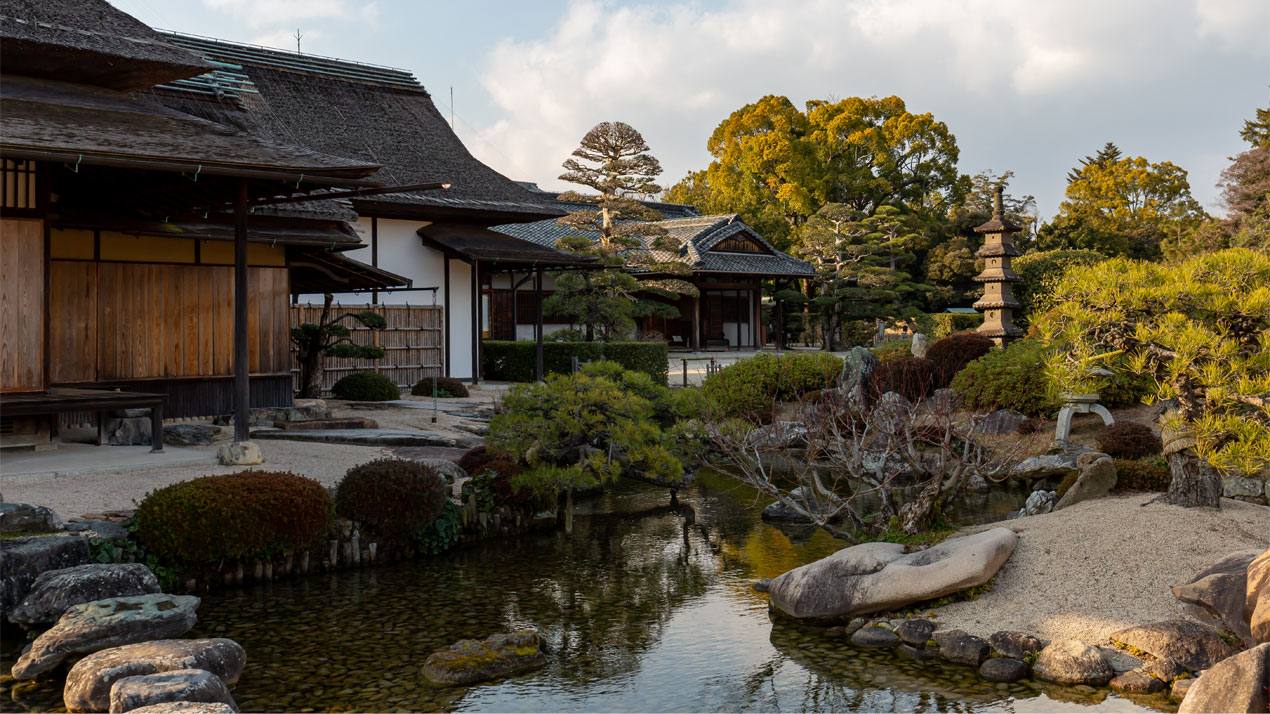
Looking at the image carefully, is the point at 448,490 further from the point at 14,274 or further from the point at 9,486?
the point at 14,274

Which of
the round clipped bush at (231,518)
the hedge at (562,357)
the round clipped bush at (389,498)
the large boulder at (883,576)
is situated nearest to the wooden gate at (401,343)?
the hedge at (562,357)

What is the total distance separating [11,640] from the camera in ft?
23.2

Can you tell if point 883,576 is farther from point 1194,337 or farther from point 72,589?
point 72,589

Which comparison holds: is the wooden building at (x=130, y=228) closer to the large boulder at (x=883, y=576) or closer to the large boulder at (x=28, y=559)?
the large boulder at (x=28, y=559)

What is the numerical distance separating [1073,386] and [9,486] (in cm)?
994

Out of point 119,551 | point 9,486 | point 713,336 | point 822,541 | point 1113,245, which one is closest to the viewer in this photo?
point 119,551

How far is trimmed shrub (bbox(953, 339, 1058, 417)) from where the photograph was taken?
15.0 meters

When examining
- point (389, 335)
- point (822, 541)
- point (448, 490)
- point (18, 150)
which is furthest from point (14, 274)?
point (389, 335)

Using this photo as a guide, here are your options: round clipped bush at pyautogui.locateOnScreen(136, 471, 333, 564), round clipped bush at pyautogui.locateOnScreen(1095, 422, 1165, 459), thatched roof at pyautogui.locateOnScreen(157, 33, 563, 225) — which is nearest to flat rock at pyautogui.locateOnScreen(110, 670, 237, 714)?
round clipped bush at pyautogui.locateOnScreen(136, 471, 333, 564)

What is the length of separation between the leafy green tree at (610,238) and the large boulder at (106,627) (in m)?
16.4

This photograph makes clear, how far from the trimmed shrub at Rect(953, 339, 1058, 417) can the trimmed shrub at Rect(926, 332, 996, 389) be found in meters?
1.12

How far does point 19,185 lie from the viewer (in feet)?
34.7

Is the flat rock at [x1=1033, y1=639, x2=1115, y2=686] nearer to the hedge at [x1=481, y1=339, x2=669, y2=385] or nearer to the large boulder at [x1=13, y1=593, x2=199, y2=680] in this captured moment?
the large boulder at [x1=13, y1=593, x2=199, y2=680]

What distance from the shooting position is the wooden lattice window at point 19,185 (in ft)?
34.3
